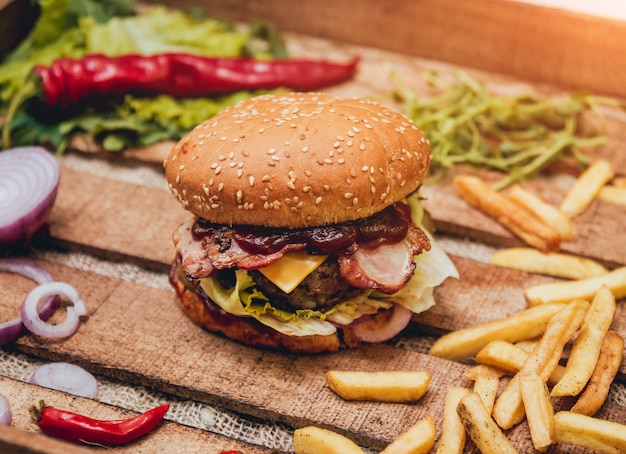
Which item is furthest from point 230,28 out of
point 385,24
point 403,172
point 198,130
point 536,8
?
point 403,172

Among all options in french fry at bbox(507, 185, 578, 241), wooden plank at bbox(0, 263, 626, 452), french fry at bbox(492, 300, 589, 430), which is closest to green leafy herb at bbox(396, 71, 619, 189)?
french fry at bbox(507, 185, 578, 241)

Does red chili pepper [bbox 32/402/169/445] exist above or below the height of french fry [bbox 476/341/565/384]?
below

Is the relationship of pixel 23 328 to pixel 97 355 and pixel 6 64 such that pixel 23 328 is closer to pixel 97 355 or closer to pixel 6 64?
pixel 97 355

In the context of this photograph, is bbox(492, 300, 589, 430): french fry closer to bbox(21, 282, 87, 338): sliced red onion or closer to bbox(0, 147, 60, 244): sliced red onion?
bbox(21, 282, 87, 338): sliced red onion

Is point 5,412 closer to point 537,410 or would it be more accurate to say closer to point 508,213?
point 537,410

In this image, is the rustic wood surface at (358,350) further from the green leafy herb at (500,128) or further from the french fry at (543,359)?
the green leafy herb at (500,128)

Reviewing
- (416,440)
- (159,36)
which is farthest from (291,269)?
(159,36)

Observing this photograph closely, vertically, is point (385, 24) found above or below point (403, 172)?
below

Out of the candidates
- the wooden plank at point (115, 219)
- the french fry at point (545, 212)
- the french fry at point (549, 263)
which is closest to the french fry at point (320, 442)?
the wooden plank at point (115, 219)
